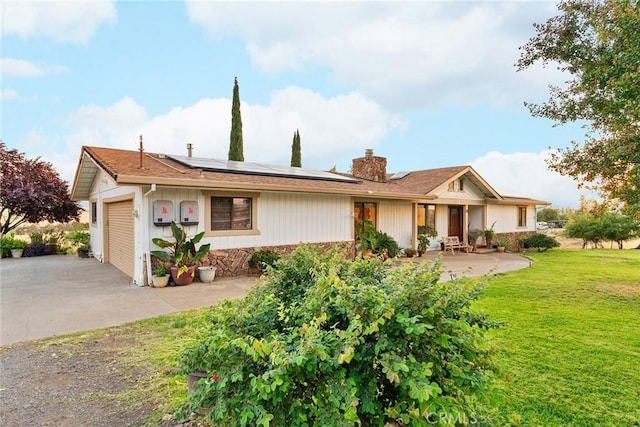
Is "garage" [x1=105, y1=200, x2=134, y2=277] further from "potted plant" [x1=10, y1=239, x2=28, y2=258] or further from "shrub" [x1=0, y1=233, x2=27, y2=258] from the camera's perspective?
"shrub" [x1=0, y1=233, x2=27, y2=258]

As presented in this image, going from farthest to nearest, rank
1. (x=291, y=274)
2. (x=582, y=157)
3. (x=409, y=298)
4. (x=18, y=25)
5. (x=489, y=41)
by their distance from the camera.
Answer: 1. (x=489, y=41)
2. (x=18, y=25)
3. (x=582, y=157)
4. (x=291, y=274)
5. (x=409, y=298)

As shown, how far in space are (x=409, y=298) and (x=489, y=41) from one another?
33.7ft

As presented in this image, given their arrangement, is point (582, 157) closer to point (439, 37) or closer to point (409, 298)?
point (439, 37)

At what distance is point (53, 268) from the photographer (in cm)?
1155

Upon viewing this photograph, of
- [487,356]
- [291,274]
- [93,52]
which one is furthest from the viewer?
[93,52]

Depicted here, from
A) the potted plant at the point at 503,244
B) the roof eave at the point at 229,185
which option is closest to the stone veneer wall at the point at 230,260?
the roof eave at the point at 229,185

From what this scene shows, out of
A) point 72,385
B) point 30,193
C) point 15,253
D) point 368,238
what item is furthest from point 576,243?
point 15,253

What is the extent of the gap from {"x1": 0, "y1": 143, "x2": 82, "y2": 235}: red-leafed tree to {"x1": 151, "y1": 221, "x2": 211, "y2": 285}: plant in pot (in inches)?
425

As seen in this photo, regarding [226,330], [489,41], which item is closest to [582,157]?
[489,41]

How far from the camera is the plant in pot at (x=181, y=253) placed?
27.8 feet

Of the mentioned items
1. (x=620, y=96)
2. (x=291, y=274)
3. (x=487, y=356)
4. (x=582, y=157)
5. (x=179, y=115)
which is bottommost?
(x=487, y=356)

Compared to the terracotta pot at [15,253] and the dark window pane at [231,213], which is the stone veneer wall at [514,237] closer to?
the dark window pane at [231,213]

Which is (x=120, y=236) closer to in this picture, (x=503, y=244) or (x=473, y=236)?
(x=473, y=236)

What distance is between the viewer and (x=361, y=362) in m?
1.91
